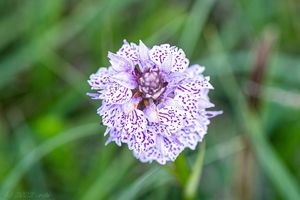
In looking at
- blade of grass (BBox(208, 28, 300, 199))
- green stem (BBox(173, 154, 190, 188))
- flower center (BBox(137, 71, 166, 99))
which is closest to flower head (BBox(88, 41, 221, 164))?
flower center (BBox(137, 71, 166, 99))

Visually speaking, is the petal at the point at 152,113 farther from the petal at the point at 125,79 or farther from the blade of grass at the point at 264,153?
the blade of grass at the point at 264,153

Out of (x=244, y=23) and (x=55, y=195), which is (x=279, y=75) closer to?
(x=244, y=23)

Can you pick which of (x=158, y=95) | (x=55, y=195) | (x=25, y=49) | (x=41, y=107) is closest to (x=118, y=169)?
(x=55, y=195)

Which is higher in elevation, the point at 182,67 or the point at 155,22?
the point at 155,22

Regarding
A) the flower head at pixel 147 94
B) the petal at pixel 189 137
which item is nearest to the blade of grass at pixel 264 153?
the petal at pixel 189 137

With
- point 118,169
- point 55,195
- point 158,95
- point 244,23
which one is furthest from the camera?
point 244,23

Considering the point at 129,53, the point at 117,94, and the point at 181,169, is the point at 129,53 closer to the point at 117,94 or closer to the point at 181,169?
the point at 117,94
